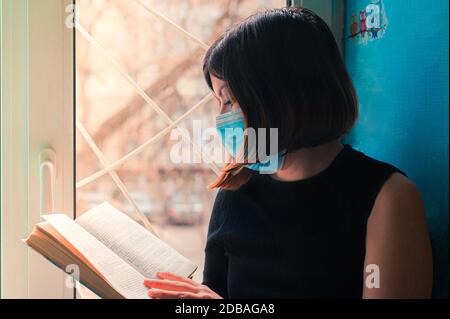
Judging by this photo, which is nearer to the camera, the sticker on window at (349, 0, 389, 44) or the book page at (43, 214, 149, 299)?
the book page at (43, 214, 149, 299)

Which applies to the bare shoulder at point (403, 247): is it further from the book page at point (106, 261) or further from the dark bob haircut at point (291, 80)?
the book page at point (106, 261)

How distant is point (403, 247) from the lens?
0.77m

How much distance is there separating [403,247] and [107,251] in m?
0.49

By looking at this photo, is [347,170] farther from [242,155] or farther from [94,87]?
[94,87]

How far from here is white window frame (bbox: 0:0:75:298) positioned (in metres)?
1.10

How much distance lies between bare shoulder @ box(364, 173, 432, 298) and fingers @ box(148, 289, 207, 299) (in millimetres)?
295

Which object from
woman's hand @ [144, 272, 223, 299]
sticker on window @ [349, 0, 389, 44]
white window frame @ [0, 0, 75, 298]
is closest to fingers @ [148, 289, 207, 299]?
woman's hand @ [144, 272, 223, 299]

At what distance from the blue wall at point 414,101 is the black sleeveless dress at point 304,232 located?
2.6 inches

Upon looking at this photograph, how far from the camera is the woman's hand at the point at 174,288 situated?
865mm

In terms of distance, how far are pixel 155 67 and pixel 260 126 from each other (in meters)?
0.41

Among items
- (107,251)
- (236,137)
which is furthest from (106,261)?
(236,137)

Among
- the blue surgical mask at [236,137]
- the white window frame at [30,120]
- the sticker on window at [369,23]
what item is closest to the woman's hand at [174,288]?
the blue surgical mask at [236,137]

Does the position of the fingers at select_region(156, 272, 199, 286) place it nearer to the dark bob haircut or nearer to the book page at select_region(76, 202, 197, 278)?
the book page at select_region(76, 202, 197, 278)

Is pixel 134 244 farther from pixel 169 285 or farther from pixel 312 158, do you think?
pixel 312 158
